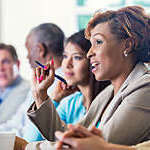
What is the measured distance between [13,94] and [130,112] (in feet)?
5.46

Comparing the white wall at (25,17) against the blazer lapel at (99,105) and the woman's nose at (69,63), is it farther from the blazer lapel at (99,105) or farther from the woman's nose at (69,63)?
the blazer lapel at (99,105)

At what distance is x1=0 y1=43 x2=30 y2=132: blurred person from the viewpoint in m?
2.49

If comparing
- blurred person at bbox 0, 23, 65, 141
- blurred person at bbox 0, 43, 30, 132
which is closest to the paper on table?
blurred person at bbox 0, 23, 65, 141

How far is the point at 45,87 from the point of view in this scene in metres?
1.27

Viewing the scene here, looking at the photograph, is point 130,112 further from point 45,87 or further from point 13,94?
point 13,94

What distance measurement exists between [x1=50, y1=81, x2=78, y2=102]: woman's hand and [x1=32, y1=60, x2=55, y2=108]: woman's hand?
483 millimetres

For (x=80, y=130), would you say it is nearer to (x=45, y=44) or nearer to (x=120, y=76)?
(x=120, y=76)

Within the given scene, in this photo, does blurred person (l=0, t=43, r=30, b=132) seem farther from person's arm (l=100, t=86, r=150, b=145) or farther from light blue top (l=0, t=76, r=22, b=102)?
person's arm (l=100, t=86, r=150, b=145)

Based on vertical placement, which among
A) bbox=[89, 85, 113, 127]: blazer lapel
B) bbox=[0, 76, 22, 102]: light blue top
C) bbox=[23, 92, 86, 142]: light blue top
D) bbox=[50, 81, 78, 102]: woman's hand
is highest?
bbox=[89, 85, 113, 127]: blazer lapel

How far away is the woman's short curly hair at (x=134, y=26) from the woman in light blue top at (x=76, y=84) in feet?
1.17

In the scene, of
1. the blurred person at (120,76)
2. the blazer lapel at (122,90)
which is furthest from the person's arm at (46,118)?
the blazer lapel at (122,90)

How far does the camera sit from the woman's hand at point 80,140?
806 millimetres

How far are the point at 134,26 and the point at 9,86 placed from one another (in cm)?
170

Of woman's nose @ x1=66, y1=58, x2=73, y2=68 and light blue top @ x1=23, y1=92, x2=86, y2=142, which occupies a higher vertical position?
woman's nose @ x1=66, y1=58, x2=73, y2=68
